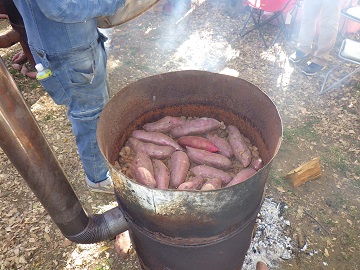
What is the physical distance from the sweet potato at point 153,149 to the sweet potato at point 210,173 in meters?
0.27

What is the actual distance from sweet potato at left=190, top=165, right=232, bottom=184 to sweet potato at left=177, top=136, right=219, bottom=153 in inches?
8.4

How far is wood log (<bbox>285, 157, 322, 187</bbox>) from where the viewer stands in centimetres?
370

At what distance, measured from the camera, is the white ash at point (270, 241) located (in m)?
3.02

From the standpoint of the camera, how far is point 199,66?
5855mm

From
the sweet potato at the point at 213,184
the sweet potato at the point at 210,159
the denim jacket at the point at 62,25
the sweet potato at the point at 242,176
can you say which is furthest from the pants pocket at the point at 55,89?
the sweet potato at the point at 242,176

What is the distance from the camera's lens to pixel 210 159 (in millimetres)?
2398

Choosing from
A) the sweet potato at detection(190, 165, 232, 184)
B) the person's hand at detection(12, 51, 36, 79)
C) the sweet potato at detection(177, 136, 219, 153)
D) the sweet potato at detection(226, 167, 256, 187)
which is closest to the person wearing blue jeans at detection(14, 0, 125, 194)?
the sweet potato at detection(177, 136, 219, 153)

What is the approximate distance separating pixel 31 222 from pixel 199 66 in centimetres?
389

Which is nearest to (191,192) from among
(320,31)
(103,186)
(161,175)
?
(161,175)

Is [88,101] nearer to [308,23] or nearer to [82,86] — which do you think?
[82,86]

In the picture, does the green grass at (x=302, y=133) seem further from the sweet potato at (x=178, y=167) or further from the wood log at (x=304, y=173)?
the sweet potato at (x=178, y=167)

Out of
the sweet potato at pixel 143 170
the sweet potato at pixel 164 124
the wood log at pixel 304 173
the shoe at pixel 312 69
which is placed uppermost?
the sweet potato at pixel 143 170

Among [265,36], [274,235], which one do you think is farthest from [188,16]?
[274,235]

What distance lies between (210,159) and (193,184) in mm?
310
